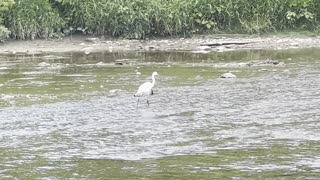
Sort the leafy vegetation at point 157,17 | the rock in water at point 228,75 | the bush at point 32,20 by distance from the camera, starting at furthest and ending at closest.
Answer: the leafy vegetation at point 157,17
the bush at point 32,20
the rock in water at point 228,75

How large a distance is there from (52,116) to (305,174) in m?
4.95

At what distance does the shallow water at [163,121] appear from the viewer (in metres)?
7.55

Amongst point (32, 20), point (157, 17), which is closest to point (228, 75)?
point (157, 17)

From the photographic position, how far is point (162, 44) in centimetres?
2092

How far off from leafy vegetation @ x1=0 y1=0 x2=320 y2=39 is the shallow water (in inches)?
160

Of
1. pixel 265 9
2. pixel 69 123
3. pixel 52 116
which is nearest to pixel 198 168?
pixel 69 123

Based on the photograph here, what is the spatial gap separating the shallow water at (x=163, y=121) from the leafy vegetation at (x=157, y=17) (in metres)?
4.07

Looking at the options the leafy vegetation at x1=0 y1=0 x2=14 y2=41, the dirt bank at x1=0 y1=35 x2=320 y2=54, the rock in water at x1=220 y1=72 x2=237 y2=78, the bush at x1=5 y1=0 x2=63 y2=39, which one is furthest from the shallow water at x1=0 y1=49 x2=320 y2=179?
the bush at x1=5 y1=0 x2=63 y2=39

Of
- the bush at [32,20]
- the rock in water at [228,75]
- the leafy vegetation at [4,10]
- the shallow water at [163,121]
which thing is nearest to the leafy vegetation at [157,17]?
the bush at [32,20]

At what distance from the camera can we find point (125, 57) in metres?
18.7

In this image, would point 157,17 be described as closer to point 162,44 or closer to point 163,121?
point 162,44

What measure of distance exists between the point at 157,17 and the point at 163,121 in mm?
11544

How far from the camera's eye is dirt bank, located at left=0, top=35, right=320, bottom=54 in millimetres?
20250

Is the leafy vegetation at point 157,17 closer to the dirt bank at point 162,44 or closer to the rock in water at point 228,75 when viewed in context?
the dirt bank at point 162,44
